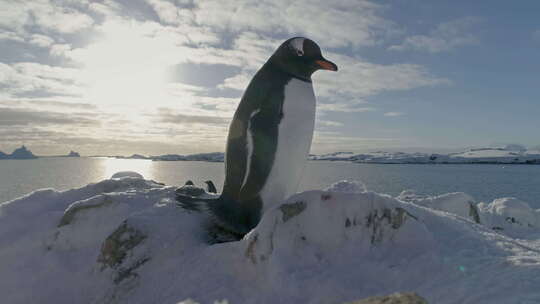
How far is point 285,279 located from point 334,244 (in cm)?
55

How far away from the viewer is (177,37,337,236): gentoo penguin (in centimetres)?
422

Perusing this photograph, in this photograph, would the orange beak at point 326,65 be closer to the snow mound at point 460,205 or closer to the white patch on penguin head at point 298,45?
the white patch on penguin head at point 298,45

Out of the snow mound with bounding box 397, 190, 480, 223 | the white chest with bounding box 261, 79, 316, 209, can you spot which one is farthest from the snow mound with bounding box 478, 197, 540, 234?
the white chest with bounding box 261, 79, 316, 209

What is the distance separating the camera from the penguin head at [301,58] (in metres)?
4.32

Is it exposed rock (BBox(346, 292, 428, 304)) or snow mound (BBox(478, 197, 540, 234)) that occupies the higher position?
exposed rock (BBox(346, 292, 428, 304))

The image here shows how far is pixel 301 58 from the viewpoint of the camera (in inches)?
170

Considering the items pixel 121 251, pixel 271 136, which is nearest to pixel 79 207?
pixel 121 251

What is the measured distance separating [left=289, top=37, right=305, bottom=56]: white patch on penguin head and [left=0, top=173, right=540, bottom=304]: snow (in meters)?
1.83

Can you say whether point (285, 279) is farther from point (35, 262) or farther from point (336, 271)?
point (35, 262)

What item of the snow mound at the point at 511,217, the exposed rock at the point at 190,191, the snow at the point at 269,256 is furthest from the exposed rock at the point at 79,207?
the snow mound at the point at 511,217

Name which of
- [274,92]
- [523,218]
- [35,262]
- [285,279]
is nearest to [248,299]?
[285,279]

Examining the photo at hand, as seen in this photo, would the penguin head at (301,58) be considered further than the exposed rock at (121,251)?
Yes

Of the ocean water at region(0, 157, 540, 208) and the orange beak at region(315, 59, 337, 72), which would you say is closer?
the orange beak at region(315, 59, 337, 72)

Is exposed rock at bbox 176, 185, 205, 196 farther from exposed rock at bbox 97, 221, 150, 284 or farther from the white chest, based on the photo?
the white chest
